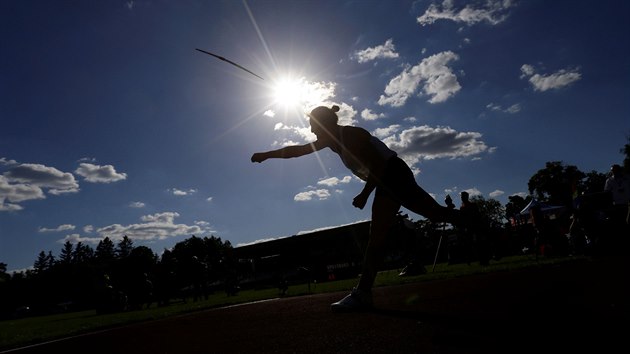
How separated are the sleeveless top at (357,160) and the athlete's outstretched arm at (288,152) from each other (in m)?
0.33

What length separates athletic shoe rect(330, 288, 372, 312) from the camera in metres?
4.43

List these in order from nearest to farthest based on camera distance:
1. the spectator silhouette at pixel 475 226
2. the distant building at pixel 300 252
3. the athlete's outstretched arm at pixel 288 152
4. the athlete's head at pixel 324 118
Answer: the spectator silhouette at pixel 475 226 < the athlete's head at pixel 324 118 < the athlete's outstretched arm at pixel 288 152 < the distant building at pixel 300 252

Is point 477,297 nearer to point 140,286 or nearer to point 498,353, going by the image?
point 498,353

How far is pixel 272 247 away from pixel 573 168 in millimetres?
69209

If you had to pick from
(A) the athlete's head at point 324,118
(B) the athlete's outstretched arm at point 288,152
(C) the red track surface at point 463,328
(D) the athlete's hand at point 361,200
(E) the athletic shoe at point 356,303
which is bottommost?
(C) the red track surface at point 463,328

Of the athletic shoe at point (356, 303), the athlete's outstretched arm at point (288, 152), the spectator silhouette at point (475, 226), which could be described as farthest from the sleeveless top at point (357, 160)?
the athletic shoe at point (356, 303)

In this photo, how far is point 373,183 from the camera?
4355 millimetres

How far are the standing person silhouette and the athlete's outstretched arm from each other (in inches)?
1.0

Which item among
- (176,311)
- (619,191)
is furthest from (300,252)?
(619,191)

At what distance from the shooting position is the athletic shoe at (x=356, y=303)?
4.43m

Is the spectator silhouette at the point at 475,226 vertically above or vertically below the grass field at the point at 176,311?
above

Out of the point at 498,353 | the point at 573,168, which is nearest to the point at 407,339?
the point at 498,353

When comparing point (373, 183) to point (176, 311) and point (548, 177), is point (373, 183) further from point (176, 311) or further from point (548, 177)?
point (548, 177)

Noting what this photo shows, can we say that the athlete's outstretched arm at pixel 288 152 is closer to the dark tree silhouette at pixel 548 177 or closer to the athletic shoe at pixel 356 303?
the athletic shoe at pixel 356 303
